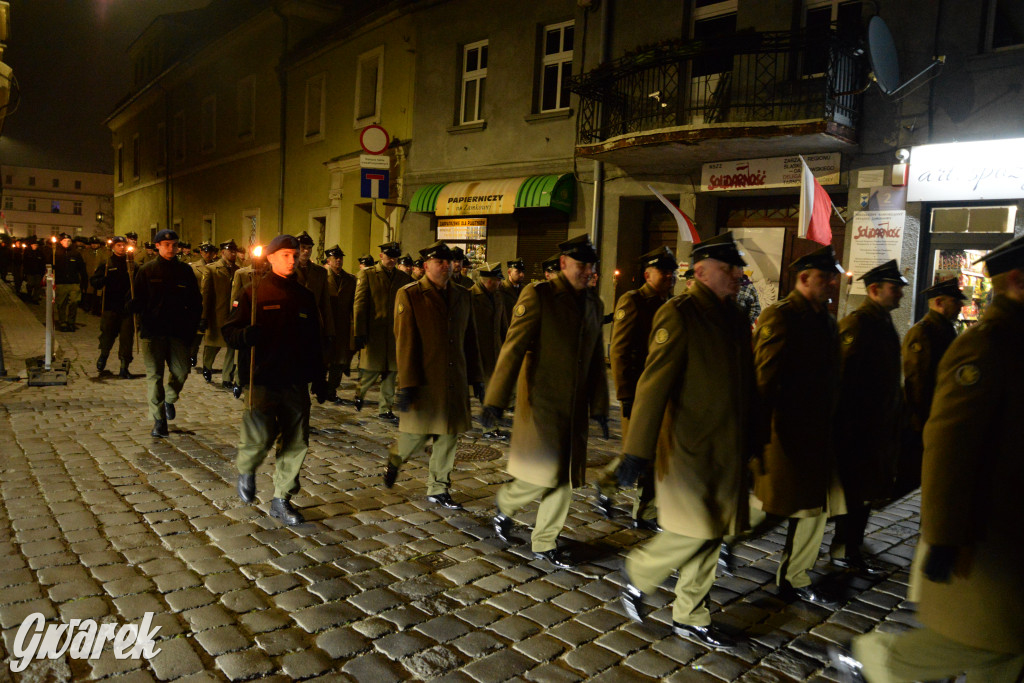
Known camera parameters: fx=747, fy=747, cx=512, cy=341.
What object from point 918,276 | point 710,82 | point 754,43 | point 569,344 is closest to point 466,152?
point 710,82

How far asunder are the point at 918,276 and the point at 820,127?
263 cm

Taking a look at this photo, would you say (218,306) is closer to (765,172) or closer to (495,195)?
(495,195)

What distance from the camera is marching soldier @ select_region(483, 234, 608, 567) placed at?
456 cm

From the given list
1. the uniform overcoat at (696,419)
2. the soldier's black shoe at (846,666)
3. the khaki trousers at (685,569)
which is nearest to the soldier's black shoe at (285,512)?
the khaki trousers at (685,569)

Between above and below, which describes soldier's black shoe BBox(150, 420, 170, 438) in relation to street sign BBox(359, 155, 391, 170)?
below

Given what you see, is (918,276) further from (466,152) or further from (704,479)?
(466,152)

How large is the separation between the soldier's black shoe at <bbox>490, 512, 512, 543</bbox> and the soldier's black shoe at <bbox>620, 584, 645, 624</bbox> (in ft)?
3.88

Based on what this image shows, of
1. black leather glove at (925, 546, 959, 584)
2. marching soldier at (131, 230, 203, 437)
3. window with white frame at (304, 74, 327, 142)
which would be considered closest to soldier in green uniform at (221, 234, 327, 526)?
marching soldier at (131, 230, 203, 437)

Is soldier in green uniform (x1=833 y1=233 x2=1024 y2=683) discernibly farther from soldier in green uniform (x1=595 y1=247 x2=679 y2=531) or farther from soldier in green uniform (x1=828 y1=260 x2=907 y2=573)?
soldier in green uniform (x1=595 y1=247 x2=679 y2=531)

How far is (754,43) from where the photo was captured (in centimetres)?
1167

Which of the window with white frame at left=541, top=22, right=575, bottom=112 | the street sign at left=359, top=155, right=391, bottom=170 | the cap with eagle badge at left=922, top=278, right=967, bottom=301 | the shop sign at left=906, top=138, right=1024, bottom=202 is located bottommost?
the cap with eagle badge at left=922, top=278, right=967, bottom=301

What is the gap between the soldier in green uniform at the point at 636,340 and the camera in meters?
5.40

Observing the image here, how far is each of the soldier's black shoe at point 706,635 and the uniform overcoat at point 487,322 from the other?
18.7 ft

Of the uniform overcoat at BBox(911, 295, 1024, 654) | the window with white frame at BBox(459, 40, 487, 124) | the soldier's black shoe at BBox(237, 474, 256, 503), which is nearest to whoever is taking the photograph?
the uniform overcoat at BBox(911, 295, 1024, 654)
